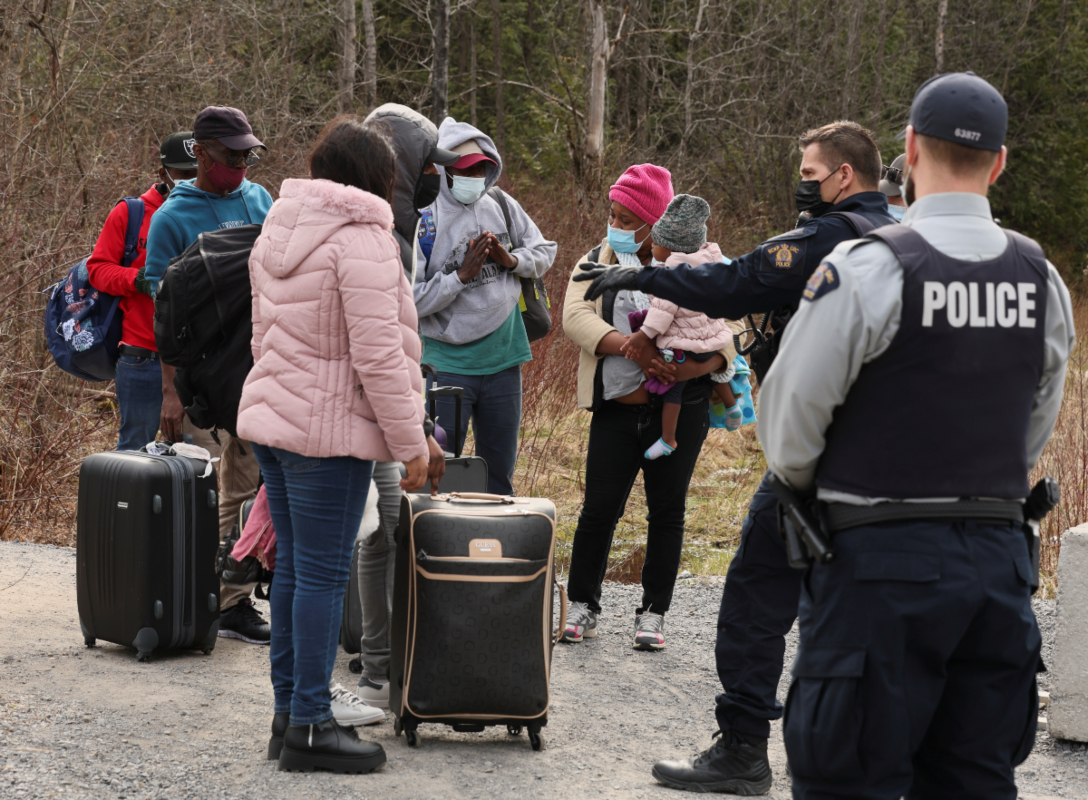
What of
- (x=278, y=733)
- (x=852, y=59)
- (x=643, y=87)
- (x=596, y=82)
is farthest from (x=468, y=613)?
(x=852, y=59)

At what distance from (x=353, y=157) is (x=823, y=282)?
1.44 metres

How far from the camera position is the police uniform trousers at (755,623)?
3.06 metres

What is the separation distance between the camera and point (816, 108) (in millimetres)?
22219

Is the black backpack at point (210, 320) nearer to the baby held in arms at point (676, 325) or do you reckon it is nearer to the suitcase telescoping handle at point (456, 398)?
the suitcase telescoping handle at point (456, 398)

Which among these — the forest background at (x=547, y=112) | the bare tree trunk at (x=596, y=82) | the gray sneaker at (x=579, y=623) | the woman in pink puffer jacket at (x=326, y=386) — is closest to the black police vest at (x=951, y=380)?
the woman in pink puffer jacket at (x=326, y=386)

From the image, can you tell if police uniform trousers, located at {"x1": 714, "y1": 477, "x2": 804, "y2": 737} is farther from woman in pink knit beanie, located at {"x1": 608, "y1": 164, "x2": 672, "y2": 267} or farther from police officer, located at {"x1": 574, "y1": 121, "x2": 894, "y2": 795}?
woman in pink knit beanie, located at {"x1": 608, "y1": 164, "x2": 672, "y2": 267}

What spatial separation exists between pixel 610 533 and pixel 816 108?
1967 cm

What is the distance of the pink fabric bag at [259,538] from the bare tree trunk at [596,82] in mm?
12087

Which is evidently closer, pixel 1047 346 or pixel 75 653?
pixel 1047 346

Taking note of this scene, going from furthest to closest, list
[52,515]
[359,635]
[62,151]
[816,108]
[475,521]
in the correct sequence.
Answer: [816,108]
[62,151]
[52,515]
[359,635]
[475,521]

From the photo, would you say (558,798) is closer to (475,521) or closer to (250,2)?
(475,521)

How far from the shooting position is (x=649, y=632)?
4508 millimetres

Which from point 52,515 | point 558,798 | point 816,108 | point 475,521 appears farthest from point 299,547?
point 816,108

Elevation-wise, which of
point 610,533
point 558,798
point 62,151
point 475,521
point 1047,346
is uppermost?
point 62,151
